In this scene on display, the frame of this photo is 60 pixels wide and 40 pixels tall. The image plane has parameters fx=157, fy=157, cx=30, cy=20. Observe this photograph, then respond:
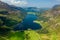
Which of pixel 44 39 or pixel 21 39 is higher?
A: pixel 44 39

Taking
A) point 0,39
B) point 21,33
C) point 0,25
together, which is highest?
point 0,25

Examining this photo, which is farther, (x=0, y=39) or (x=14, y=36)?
(x=0, y=39)

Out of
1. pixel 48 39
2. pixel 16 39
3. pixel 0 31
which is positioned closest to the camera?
pixel 16 39

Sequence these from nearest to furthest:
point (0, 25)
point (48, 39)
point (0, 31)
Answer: point (48, 39) < point (0, 31) < point (0, 25)

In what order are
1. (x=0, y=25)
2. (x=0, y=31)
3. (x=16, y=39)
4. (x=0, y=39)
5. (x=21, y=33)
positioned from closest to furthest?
(x=16, y=39) → (x=21, y=33) → (x=0, y=39) → (x=0, y=31) → (x=0, y=25)

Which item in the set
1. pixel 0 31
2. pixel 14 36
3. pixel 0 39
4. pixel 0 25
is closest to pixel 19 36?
pixel 14 36

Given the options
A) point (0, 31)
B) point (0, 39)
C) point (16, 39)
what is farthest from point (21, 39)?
point (0, 31)

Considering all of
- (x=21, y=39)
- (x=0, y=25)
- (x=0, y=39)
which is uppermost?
(x=0, y=25)

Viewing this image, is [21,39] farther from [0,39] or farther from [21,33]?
[0,39]

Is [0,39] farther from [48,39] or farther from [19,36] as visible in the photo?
[19,36]
